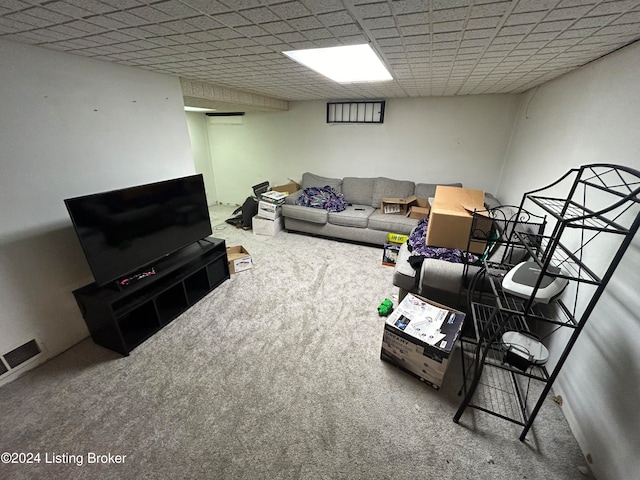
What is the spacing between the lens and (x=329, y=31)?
1299 millimetres

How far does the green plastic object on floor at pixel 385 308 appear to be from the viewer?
2.36 m

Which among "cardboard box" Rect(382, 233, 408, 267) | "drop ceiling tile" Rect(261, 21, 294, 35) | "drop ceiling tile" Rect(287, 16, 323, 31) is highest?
"drop ceiling tile" Rect(261, 21, 294, 35)

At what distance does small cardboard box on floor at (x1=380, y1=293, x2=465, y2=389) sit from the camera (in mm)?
1619

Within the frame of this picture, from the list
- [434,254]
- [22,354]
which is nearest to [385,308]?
[434,254]

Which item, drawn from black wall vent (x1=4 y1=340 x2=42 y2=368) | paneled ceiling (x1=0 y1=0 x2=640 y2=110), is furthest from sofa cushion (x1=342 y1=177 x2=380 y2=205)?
black wall vent (x1=4 y1=340 x2=42 y2=368)

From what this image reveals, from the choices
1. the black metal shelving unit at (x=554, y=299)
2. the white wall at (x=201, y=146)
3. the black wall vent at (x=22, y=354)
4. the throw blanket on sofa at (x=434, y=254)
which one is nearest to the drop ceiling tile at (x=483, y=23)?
the black metal shelving unit at (x=554, y=299)

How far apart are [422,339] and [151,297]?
202 centimetres

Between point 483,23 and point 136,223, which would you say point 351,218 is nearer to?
point 136,223

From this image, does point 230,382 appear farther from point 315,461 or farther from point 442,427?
point 442,427

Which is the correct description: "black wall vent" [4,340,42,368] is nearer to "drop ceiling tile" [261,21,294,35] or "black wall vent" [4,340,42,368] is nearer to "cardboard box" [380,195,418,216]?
"drop ceiling tile" [261,21,294,35]

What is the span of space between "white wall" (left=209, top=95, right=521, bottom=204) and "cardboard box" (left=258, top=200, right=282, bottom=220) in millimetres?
1100

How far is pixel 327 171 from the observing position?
15.2ft

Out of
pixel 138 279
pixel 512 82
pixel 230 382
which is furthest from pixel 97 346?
pixel 512 82

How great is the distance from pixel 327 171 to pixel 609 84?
3.47m
